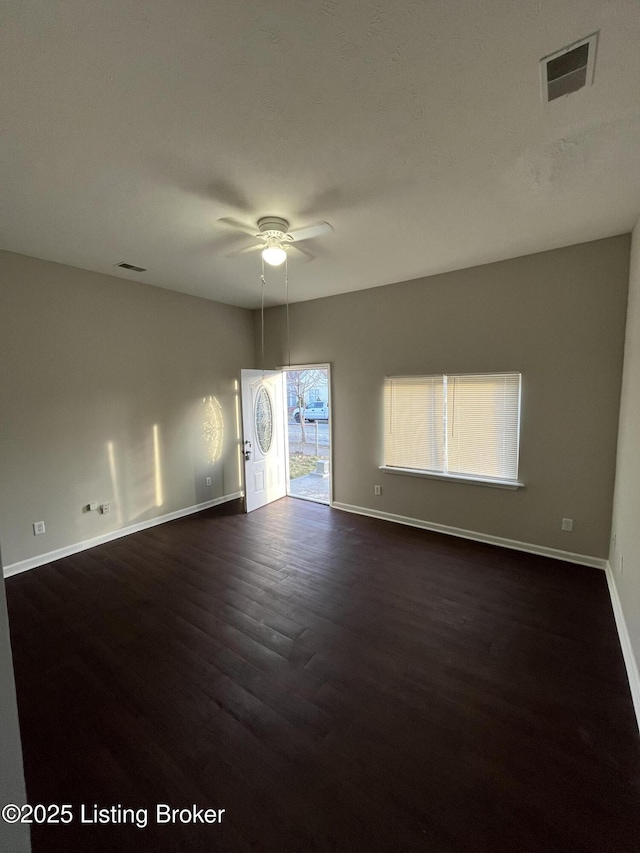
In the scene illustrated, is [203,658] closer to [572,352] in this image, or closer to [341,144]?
[341,144]

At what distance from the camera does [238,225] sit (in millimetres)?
2340

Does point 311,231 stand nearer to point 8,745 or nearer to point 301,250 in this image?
point 301,250

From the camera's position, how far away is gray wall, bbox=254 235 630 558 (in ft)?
9.96

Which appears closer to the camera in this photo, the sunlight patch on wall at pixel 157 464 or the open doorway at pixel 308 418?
the sunlight patch on wall at pixel 157 464

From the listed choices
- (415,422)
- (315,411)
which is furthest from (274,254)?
(315,411)

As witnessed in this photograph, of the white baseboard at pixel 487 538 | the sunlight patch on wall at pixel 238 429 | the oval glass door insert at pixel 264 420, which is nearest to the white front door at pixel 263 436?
the oval glass door insert at pixel 264 420

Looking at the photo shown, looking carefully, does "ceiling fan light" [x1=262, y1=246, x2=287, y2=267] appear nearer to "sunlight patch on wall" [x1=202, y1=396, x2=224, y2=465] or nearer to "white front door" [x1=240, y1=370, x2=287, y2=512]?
"white front door" [x1=240, y1=370, x2=287, y2=512]

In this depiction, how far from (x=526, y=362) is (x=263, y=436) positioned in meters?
3.47

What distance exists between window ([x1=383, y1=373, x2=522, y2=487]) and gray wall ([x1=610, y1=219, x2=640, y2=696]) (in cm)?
84

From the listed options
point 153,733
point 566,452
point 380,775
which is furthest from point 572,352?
point 153,733

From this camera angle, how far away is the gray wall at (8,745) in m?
0.79

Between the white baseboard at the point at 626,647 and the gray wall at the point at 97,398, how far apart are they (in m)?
4.59

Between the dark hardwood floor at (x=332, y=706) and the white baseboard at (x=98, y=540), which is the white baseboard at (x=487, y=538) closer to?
the dark hardwood floor at (x=332, y=706)

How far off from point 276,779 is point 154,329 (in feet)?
14.1
